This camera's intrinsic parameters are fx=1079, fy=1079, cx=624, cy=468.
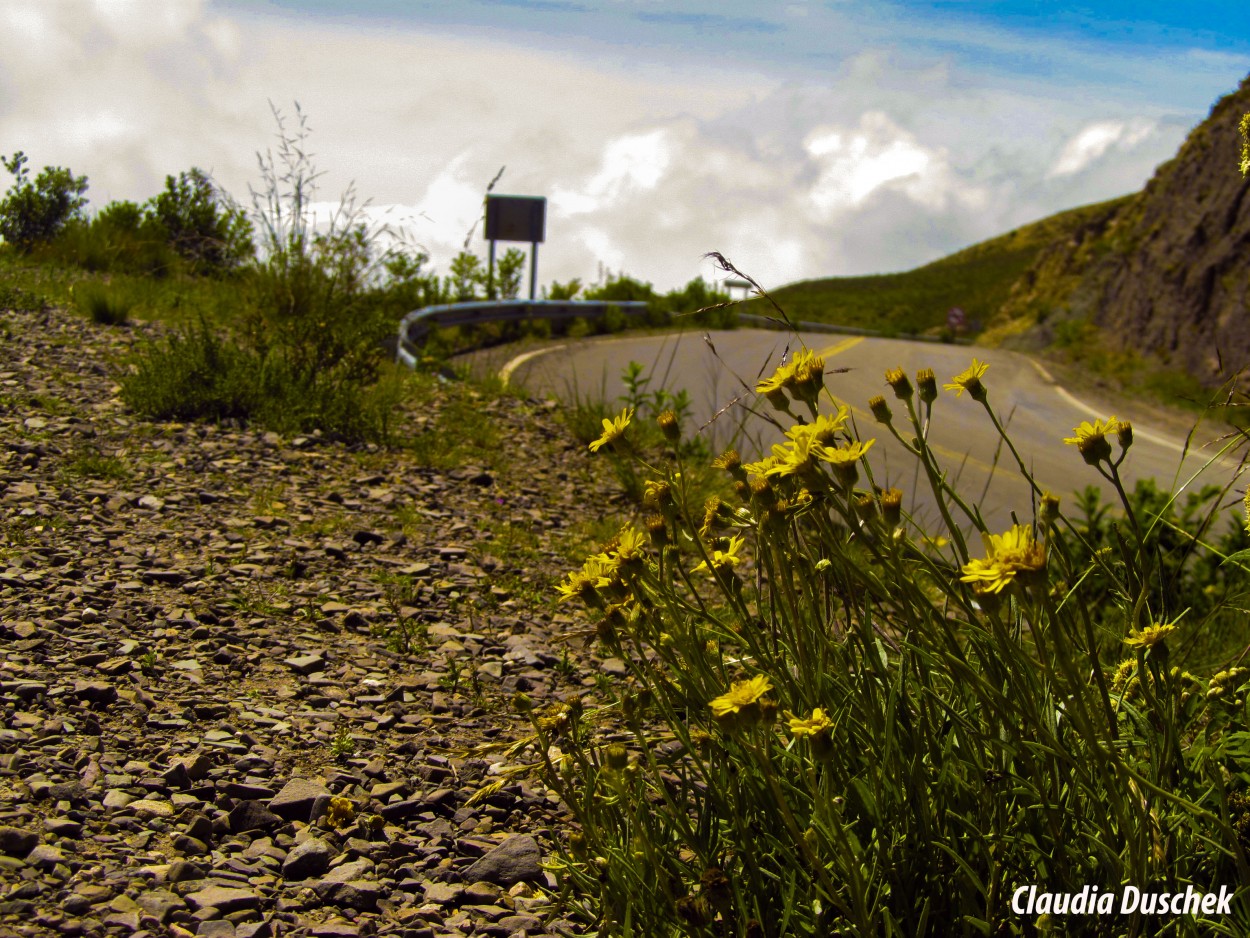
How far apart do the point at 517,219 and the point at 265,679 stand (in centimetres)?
1730

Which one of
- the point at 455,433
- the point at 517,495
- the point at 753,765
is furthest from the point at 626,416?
the point at 455,433

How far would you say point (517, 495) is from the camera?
21.6 feet

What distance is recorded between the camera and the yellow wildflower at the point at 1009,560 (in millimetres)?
1592

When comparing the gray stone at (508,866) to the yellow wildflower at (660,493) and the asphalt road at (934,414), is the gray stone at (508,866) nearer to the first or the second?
the yellow wildflower at (660,493)

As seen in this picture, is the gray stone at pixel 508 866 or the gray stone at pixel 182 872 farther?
the gray stone at pixel 508 866

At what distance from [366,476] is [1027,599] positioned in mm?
5204

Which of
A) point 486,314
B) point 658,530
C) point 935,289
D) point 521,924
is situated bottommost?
point 521,924

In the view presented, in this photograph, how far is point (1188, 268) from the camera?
23016 mm

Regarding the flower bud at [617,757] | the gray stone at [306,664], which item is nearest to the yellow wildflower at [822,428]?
the flower bud at [617,757]

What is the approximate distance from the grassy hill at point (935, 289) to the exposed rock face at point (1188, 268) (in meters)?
16.6

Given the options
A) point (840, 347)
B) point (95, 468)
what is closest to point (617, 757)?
point (95, 468)

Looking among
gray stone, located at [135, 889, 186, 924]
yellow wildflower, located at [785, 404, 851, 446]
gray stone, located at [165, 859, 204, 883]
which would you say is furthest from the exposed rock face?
gray stone, located at [135, 889, 186, 924]

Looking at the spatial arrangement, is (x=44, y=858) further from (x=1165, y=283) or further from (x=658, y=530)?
(x=1165, y=283)

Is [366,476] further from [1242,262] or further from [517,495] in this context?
[1242,262]
